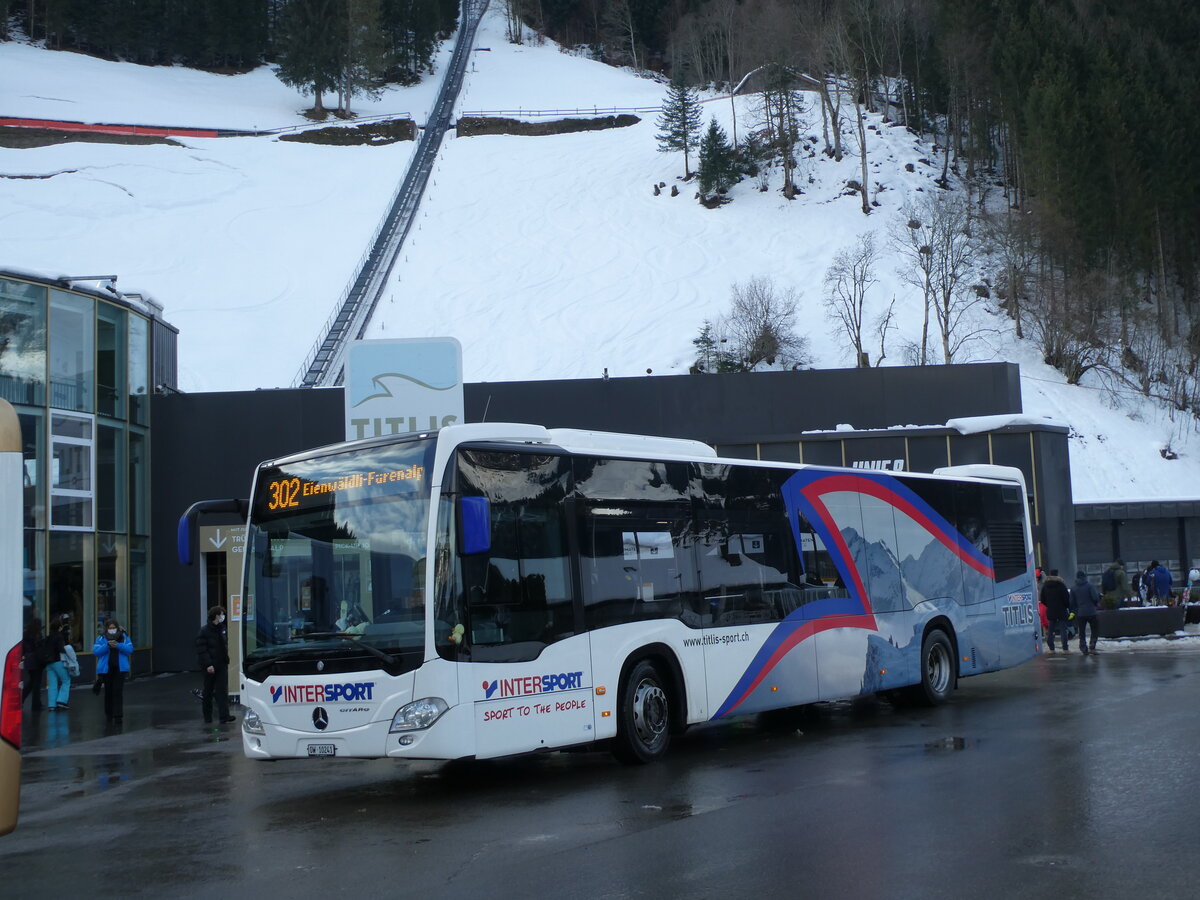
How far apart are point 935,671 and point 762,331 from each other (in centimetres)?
3584

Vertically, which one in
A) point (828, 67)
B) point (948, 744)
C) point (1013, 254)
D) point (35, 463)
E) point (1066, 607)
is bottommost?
point (948, 744)

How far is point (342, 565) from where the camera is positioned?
9789 millimetres

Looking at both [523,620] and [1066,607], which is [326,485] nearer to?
[523,620]

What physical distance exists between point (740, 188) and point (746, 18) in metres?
27.8

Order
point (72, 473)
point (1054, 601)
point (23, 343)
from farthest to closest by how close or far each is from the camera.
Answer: point (72, 473), point (23, 343), point (1054, 601)

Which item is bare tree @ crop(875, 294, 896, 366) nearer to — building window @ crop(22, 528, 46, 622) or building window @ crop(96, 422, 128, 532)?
building window @ crop(96, 422, 128, 532)

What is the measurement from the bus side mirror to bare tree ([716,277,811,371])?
40.0 meters

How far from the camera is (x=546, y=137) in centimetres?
8469

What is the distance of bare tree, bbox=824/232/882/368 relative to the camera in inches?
2035

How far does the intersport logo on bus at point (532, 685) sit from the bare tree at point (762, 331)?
39.2 metres

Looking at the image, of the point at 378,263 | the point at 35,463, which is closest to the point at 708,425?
the point at 35,463

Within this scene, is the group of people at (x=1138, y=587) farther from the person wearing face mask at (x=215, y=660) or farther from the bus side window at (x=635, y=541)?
the person wearing face mask at (x=215, y=660)

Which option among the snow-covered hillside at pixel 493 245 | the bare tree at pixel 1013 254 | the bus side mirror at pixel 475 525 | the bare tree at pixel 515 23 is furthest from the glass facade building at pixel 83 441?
the bare tree at pixel 515 23

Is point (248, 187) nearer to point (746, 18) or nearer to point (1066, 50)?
point (746, 18)
